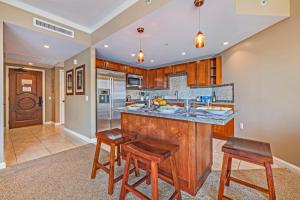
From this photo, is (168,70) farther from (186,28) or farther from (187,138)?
(187,138)

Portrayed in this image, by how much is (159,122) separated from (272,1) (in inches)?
95.7

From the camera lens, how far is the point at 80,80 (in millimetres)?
3721

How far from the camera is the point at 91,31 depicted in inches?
126

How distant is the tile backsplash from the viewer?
157 inches

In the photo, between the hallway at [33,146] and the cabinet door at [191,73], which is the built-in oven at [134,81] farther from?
the hallway at [33,146]

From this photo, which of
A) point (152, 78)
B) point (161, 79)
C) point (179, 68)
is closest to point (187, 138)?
point (179, 68)

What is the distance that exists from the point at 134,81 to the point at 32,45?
283cm

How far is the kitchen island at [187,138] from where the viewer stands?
1.50 meters

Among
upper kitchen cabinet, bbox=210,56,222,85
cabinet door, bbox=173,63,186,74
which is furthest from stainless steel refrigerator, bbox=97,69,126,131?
upper kitchen cabinet, bbox=210,56,222,85

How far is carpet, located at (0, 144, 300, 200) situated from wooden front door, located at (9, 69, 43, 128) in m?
3.80

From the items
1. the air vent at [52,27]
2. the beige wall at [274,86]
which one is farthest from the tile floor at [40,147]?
the air vent at [52,27]

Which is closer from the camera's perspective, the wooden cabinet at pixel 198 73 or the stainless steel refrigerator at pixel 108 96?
the stainless steel refrigerator at pixel 108 96

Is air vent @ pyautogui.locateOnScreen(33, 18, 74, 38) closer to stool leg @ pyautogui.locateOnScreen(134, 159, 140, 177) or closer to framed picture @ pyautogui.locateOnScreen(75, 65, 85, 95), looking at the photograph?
framed picture @ pyautogui.locateOnScreen(75, 65, 85, 95)

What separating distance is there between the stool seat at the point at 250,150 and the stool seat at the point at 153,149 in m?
0.54
